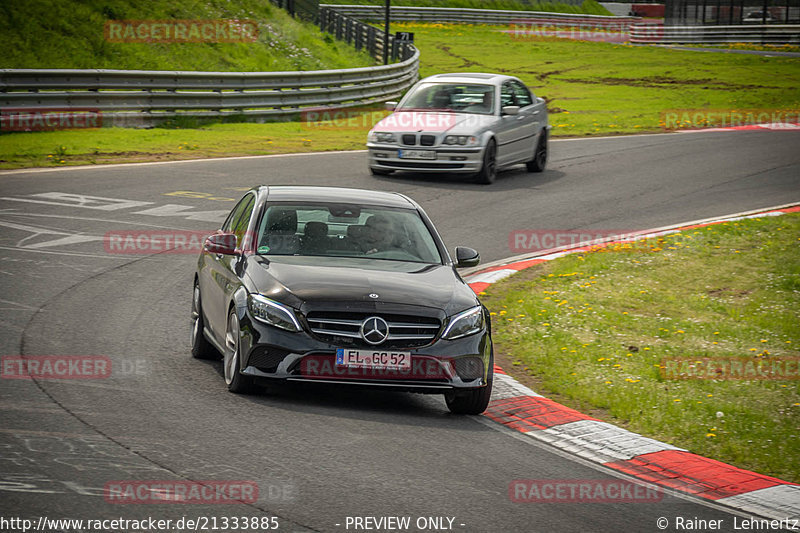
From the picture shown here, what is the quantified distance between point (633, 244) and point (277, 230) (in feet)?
23.9

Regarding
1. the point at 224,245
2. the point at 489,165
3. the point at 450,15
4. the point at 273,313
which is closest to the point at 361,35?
the point at 489,165

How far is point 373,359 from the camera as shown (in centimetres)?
731

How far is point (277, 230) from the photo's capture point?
333 inches

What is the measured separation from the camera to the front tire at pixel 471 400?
7.68m

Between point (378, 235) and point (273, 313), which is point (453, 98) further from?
point (273, 313)

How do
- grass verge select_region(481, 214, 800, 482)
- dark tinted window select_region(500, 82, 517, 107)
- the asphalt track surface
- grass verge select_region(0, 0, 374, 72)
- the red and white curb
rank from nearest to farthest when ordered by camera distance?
the asphalt track surface
the red and white curb
grass verge select_region(481, 214, 800, 482)
dark tinted window select_region(500, 82, 517, 107)
grass verge select_region(0, 0, 374, 72)

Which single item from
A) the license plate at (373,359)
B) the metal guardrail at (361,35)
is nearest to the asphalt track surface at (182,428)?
the license plate at (373,359)

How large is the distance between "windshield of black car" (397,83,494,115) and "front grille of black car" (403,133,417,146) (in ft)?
3.56

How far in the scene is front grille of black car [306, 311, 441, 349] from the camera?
24.0 feet

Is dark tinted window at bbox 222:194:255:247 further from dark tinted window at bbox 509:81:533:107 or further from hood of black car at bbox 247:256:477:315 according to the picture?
dark tinted window at bbox 509:81:533:107

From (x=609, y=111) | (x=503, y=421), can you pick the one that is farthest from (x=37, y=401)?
(x=609, y=111)

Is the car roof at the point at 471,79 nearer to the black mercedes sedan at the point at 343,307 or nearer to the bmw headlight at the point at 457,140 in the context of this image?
the bmw headlight at the point at 457,140

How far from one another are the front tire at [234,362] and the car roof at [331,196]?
1.30 meters

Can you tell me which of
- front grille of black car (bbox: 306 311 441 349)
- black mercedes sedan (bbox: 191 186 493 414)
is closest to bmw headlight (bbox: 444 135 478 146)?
black mercedes sedan (bbox: 191 186 493 414)
